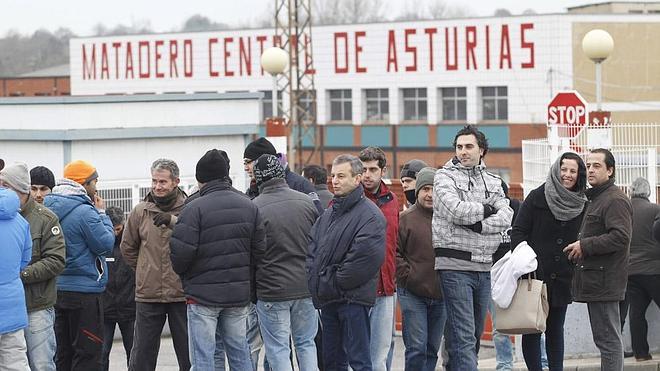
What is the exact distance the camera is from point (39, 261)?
31.3 ft

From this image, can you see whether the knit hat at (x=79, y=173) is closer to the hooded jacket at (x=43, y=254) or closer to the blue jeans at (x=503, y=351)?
the hooded jacket at (x=43, y=254)

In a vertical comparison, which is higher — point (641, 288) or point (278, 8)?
point (278, 8)

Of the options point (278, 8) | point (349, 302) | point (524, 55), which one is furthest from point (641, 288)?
point (524, 55)

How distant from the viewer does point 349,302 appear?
9.50 metres

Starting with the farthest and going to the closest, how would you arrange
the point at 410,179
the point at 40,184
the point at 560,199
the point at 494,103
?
the point at 494,103
the point at 410,179
the point at 40,184
the point at 560,199

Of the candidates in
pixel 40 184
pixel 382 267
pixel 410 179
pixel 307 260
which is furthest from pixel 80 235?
pixel 410 179

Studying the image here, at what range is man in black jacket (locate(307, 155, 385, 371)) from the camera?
9.37 meters

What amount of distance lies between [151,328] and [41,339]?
960 millimetres

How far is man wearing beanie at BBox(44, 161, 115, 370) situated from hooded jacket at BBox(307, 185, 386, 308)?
188cm

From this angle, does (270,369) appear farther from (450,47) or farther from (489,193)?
(450,47)

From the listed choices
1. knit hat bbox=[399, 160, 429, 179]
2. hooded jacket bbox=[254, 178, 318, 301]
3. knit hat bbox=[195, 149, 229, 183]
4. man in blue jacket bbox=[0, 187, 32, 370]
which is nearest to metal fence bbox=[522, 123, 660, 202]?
knit hat bbox=[399, 160, 429, 179]

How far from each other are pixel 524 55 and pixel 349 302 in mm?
48365

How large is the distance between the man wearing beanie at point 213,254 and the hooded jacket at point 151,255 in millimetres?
658

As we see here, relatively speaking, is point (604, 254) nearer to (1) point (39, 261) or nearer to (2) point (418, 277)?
(2) point (418, 277)
